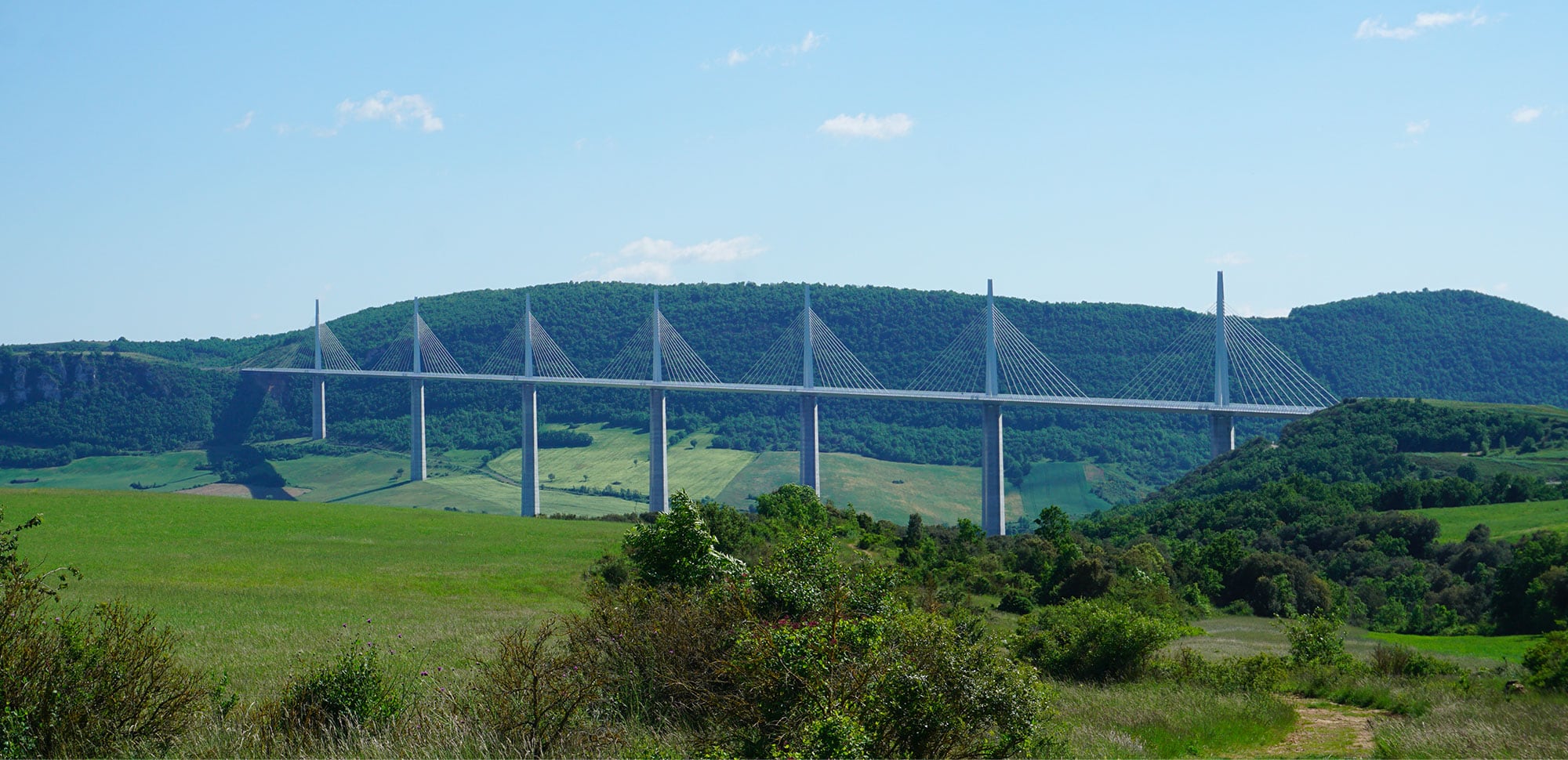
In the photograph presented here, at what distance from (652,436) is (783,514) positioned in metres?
Answer: 47.6

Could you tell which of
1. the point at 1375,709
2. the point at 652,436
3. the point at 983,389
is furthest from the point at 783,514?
the point at 652,436

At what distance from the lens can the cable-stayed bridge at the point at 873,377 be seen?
63719mm

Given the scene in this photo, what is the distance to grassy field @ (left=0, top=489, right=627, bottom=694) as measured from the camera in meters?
17.3

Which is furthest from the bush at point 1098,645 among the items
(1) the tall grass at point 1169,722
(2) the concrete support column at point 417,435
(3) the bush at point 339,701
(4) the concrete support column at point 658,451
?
(2) the concrete support column at point 417,435

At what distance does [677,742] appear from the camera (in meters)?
8.78

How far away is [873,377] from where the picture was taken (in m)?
88.1

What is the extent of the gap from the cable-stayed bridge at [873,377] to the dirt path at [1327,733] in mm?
48580

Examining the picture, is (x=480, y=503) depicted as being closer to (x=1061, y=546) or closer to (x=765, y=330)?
(x=765, y=330)

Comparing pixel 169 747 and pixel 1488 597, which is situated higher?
pixel 169 747

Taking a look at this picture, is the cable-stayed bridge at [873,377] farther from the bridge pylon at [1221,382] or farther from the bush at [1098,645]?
the bush at [1098,645]

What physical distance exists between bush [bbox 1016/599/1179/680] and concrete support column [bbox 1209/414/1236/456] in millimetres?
48494

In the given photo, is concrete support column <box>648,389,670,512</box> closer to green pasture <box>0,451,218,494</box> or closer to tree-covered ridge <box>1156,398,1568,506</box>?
tree-covered ridge <box>1156,398,1568,506</box>

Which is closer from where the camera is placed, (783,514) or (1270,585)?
(1270,585)

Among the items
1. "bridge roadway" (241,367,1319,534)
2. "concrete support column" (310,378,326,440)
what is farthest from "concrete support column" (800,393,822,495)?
"concrete support column" (310,378,326,440)
